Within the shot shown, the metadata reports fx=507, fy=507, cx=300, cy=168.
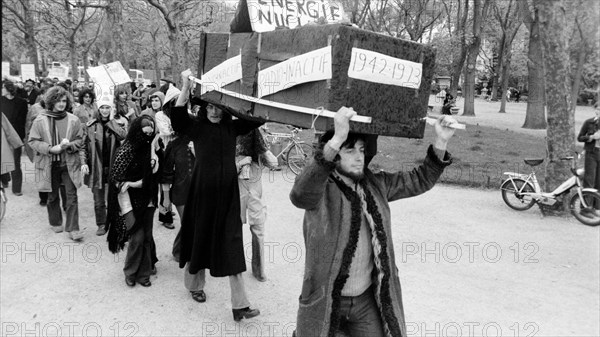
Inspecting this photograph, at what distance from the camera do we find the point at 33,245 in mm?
6238

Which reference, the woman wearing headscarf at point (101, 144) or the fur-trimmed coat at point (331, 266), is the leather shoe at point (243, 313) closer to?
the fur-trimmed coat at point (331, 266)

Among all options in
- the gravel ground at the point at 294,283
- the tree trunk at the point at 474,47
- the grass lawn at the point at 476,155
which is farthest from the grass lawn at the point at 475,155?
the tree trunk at the point at 474,47

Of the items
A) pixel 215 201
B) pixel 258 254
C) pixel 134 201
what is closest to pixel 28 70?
pixel 134 201

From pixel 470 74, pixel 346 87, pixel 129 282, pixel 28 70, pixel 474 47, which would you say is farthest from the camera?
pixel 470 74

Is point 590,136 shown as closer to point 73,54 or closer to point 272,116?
point 272,116

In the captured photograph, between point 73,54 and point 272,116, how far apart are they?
88.2ft

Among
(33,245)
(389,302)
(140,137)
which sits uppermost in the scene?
(140,137)

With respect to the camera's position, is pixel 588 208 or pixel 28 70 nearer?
pixel 588 208

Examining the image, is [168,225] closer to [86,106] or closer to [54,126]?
[54,126]

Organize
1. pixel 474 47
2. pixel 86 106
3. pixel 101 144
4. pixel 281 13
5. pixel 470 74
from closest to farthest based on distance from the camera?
pixel 281 13, pixel 101 144, pixel 86 106, pixel 474 47, pixel 470 74

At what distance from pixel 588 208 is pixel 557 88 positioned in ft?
6.43

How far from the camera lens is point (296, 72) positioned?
7.94 ft

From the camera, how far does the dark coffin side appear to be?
7.38 feet

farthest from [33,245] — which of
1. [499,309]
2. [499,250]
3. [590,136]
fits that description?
[590,136]
